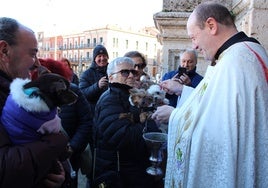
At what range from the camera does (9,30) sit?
64.6 inches

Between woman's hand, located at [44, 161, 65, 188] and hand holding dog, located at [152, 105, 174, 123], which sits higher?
hand holding dog, located at [152, 105, 174, 123]

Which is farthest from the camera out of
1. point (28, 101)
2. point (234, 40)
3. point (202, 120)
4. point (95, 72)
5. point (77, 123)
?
point (95, 72)

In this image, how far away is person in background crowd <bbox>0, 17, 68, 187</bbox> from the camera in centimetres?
136

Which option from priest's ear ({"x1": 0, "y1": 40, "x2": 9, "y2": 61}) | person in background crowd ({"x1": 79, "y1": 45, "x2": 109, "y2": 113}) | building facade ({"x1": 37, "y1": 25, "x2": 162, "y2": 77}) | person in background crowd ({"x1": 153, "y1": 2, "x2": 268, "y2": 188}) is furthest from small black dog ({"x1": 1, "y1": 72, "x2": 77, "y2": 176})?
building facade ({"x1": 37, "y1": 25, "x2": 162, "y2": 77})

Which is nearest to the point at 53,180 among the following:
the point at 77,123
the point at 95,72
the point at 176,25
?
the point at 77,123

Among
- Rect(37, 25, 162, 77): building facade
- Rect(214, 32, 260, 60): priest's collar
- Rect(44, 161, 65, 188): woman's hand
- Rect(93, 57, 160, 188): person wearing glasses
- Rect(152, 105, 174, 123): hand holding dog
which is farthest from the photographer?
Rect(37, 25, 162, 77): building facade

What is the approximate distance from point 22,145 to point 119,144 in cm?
109

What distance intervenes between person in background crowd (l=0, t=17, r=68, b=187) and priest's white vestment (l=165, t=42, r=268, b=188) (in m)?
0.74

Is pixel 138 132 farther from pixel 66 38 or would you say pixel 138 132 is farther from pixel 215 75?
pixel 66 38

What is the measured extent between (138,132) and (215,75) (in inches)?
33.1

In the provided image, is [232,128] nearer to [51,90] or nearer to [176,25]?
[51,90]

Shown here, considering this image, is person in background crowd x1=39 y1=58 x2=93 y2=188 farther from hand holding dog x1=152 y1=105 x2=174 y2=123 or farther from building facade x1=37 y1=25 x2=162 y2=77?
building facade x1=37 y1=25 x2=162 y2=77

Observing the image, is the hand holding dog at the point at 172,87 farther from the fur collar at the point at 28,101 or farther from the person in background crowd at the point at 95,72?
the fur collar at the point at 28,101

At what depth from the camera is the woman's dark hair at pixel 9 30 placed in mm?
1625
